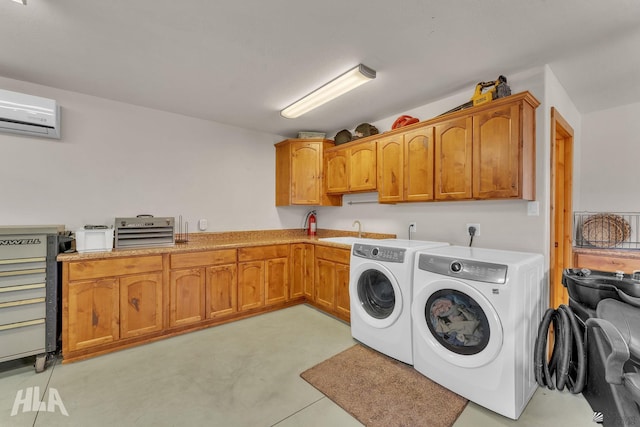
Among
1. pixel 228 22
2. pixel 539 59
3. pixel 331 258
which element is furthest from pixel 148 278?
pixel 539 59

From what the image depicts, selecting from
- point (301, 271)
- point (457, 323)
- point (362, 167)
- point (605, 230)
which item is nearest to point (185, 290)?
point (301, 271)

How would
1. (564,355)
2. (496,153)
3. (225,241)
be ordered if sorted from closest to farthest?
(564,355)
(496,153)
(225,241)

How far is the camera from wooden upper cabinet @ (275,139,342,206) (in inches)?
153

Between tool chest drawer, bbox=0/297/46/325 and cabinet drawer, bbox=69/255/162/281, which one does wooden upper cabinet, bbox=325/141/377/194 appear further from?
tool chest drawer, bbox=0/297/46/325

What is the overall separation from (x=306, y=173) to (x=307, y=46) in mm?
2026

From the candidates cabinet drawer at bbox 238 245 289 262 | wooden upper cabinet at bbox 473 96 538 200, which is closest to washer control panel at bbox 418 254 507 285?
wooden upper cabinet at bbox 473 96 538 200

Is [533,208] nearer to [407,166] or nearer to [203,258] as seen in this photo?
[407,166]

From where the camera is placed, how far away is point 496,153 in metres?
2.25

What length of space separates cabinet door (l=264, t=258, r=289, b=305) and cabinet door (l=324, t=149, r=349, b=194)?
3.78ft

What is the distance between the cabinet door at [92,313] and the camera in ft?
7.43

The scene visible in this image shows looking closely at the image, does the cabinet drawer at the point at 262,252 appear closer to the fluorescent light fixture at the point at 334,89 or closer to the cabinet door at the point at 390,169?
the cabinet door at the point at 390,169

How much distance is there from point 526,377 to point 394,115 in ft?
9.10

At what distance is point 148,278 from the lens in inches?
102

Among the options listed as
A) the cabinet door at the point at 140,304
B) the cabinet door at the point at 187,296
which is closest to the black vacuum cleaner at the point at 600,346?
the cabinet door at the point at 187,296
